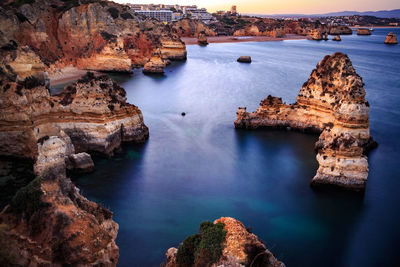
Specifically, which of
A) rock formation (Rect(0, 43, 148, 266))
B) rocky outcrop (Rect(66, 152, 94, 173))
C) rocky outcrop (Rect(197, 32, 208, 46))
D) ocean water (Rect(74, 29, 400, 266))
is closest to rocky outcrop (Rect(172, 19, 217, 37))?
rocky outcrop (Rect(197, 32, 208, 46))

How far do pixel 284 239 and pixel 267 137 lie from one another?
1491 cm

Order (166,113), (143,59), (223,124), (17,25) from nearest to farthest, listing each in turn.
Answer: (223,124), (166,113), (17,25), (143,59)

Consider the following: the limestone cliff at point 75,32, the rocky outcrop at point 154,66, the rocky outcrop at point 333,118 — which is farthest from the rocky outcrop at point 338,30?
the rocky outcrop at point 333,118

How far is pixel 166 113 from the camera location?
1549 inches

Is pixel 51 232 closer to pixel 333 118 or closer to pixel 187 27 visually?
pixel 333 118

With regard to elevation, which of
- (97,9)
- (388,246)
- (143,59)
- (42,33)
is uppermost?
(97,9)

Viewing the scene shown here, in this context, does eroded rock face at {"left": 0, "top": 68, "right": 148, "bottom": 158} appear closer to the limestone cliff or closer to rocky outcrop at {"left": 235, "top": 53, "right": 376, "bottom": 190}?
rocky outcrop at {"left": 235, "top": 53, "right": 376, "bottom": 190}

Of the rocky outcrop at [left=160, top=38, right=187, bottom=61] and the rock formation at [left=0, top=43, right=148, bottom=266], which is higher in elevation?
the rocky outcrop at [left=160, top=38, right=187, bottom=61]

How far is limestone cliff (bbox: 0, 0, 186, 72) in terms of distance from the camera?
47.2 m

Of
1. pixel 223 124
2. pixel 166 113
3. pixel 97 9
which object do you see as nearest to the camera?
pixel 223 124

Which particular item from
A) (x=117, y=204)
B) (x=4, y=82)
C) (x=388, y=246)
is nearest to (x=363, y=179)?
(x=388, y=246)

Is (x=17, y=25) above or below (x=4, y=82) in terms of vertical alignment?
above

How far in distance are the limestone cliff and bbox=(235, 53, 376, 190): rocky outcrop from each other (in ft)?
111

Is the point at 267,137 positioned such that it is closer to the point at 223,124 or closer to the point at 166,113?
the point at 223,124
